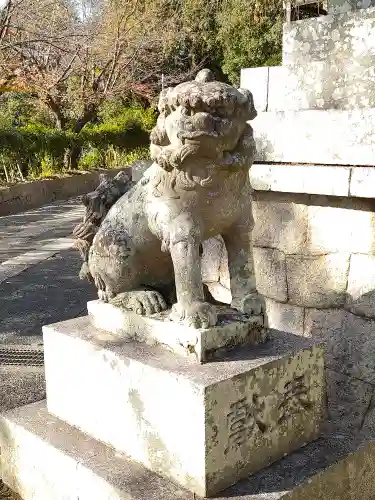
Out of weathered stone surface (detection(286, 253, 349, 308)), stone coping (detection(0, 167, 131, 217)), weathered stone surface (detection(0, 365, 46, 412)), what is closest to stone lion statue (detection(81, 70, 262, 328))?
weathered stone surface (detection(286, 253, 349, 308))

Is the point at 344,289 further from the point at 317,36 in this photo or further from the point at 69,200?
the point at 69,200

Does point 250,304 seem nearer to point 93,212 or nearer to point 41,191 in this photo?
point 93,212

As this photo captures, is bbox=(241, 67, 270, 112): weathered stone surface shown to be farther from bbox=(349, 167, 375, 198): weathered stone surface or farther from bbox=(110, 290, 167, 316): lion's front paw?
bbox=(110, 290, 167, 316): lion's front paw

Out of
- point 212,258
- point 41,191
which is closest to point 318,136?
point 212,258

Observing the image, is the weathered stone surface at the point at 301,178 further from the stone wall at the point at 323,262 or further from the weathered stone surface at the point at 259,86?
the weathered stone surface at the point at 259,86

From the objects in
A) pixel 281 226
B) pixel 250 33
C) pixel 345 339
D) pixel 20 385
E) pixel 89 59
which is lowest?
pixel 20 385

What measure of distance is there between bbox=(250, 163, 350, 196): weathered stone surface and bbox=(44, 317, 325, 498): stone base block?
0.74 metres

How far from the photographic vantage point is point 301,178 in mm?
2586

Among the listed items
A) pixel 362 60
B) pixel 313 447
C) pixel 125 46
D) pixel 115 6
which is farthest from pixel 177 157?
pixel 115 6

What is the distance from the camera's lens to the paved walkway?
10.3 feet

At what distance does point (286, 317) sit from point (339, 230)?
529 mm

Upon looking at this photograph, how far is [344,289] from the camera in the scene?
265 centimetres

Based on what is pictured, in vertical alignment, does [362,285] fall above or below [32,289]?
above

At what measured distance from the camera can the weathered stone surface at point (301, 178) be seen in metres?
2.45
